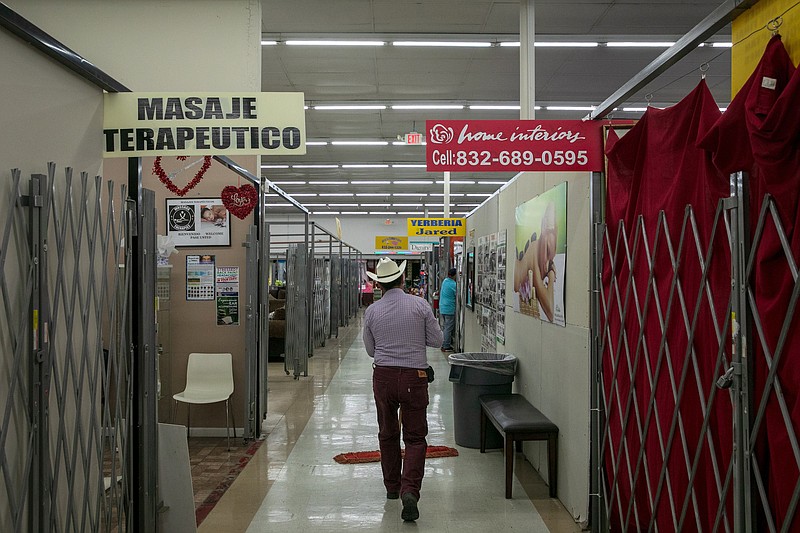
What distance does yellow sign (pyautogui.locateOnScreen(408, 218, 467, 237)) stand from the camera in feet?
39.3

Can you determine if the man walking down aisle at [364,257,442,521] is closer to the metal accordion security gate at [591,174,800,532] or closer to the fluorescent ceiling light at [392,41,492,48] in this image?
the metal accordion security gate at [591,174,800,532]

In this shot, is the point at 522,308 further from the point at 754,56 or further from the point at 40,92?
the point at 40,92

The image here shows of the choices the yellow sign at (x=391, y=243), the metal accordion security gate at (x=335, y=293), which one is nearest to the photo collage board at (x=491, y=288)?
the metal accordion security gate at (x=335, y=293)

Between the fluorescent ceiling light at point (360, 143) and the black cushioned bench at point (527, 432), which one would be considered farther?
the fluorescent ceiling light at point (360, 143)

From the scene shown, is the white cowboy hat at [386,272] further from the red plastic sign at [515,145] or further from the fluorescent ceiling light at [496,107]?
the fluorescent ceiling light at [496,107]

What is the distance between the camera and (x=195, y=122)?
119 inches

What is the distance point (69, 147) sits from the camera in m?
2.74

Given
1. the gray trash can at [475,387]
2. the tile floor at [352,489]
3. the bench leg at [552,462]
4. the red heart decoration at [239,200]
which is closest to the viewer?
the tile floor at [352,489]

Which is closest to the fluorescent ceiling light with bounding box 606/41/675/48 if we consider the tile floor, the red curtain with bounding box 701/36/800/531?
the tile floor

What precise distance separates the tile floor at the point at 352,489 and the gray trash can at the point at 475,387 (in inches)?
5.3

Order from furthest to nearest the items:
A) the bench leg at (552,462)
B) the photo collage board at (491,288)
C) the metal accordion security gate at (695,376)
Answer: the photo collage board at (491,288), the bench leg at (552,462), the metal accordion security gate at (695,376)

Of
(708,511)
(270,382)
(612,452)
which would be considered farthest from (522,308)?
(270,382)

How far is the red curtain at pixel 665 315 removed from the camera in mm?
2586

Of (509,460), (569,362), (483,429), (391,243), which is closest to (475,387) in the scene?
(483,429)
